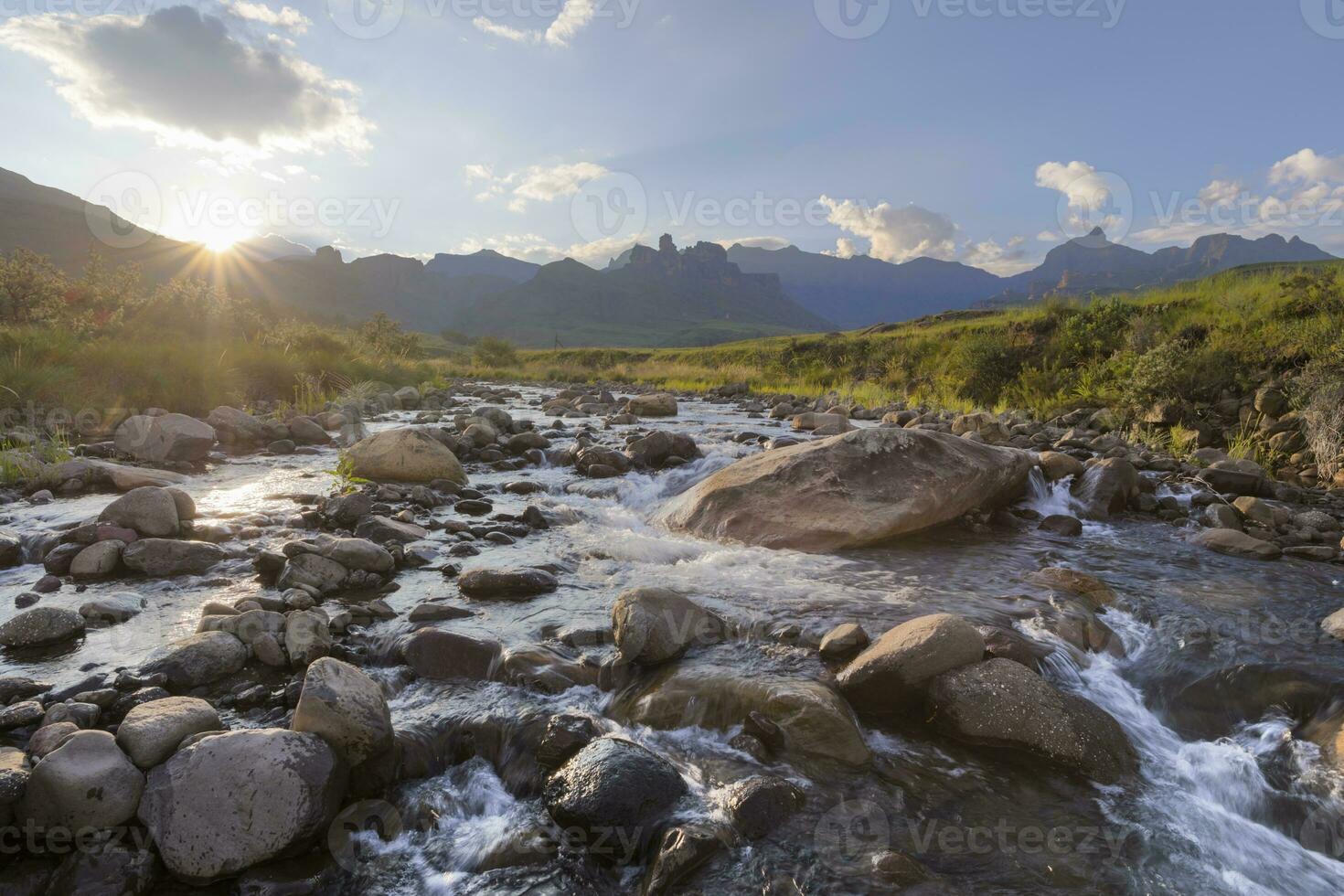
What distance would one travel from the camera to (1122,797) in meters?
3.60

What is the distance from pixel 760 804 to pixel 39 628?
541 centimetres

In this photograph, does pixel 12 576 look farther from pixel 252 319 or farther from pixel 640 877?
pixel 252 319

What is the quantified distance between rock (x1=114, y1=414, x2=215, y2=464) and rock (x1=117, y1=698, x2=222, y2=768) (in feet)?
30.8

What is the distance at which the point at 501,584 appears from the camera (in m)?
6.15

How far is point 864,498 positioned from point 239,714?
21.3 feet

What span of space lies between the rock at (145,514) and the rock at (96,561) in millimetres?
532

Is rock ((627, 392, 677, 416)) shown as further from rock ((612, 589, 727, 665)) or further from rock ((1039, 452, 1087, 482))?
rock ((612, 589, 727, 665))

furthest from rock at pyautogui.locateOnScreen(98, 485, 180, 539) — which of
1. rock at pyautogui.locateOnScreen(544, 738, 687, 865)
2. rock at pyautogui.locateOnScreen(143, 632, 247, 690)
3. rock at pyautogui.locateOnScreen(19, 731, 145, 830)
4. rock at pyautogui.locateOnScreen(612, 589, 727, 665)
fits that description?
rock at pyautogui.locateOnScreen(544, 738, 687, 865)

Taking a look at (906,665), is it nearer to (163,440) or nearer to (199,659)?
(199,659)

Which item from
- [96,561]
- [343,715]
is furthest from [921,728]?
Answer: [96,561]

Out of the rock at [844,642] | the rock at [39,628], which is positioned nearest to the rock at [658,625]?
the rock at [844,642]

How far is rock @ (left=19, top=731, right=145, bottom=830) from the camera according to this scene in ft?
9.74

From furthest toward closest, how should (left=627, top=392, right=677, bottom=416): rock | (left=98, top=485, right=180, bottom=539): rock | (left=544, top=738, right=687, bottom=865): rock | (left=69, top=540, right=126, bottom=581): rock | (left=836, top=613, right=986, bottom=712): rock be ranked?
1. (left=627, top=392, right=677, bottom=416): rock
2. (left=98, top=485, right=180, bottom=539): rock
3. (left=69, top=540, right=126, bottom=581): rock
4. (left=836, top=613, right=986, bottom=712): rock
5. (left=544, top=738, right=687, bottom=865): rock

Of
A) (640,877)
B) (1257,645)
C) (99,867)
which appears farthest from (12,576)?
(1257,645)
